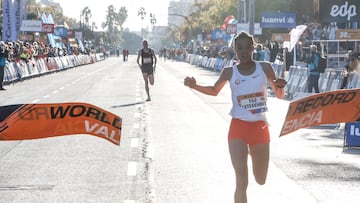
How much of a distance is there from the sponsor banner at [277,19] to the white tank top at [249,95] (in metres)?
31.4

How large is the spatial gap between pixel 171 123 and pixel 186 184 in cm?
738

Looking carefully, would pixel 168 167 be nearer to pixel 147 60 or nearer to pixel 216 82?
pixel 216 82

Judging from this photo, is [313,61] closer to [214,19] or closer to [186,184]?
[186,184]

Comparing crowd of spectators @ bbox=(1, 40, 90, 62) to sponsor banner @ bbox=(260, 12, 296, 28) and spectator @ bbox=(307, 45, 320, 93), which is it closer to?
sponsor banner @ bbox=(260, 12, 296, 28)

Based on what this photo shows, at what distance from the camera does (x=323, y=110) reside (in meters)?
8.80

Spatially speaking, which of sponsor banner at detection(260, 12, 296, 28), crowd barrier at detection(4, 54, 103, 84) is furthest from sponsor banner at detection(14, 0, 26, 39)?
sponsor banner at detection(260, 12, 296, 28)

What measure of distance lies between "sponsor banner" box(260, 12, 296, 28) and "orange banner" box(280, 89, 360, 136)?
2882 centimetres

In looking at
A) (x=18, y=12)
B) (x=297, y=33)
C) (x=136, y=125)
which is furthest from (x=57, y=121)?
(x=18, y=12)

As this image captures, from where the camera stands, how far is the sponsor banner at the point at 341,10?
96.4 feet

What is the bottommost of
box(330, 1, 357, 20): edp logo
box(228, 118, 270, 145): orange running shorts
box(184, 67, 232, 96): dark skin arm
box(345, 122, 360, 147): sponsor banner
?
box(345, 122, 360, 147): sponsor banner

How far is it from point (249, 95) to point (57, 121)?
2.69 m

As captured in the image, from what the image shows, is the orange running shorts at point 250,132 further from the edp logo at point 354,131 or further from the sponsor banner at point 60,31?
the sponsor banner at point 60,31

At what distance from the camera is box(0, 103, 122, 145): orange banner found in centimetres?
830

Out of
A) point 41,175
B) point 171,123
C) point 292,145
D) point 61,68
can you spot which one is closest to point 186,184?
point 41,175
